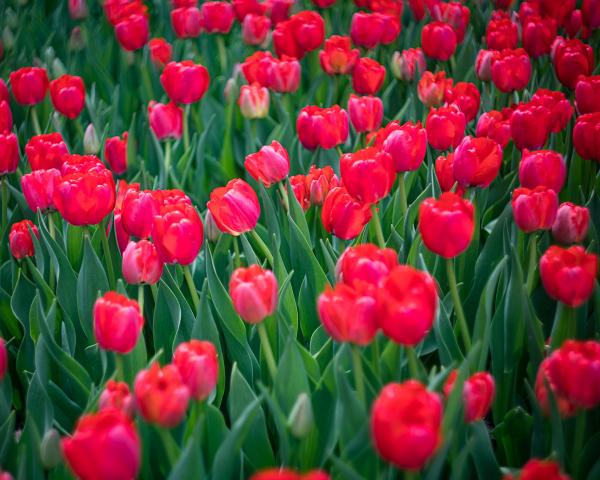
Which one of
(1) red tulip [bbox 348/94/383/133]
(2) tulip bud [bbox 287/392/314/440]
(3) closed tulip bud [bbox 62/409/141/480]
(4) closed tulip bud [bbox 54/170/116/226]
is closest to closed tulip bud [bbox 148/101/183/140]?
(1) red tulip [bbox 348/94/383/133]

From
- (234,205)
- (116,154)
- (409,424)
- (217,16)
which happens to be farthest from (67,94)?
(409,424)

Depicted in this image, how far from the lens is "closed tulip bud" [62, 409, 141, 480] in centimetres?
79

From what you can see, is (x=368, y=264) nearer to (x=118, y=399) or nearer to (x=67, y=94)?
(x=118, y=399)

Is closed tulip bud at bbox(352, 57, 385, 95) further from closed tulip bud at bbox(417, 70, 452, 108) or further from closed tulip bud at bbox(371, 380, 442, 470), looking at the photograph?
closed tulip bud at bbox(371, 380, 442, 470)

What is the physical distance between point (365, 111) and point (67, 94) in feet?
2.89

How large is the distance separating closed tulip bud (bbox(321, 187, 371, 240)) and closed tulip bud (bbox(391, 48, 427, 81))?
1.19 metres

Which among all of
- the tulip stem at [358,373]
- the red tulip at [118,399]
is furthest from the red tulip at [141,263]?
the tulip stem at [358,373]

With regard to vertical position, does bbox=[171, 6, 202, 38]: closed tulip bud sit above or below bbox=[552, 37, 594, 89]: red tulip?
below

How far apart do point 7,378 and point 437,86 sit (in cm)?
139

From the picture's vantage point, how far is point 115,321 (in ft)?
3.55

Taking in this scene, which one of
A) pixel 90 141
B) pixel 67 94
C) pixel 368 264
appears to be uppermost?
pixel 368 264

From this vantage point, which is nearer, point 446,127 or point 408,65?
point 446,127

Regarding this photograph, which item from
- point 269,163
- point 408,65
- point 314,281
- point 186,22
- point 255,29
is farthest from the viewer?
point 186,22

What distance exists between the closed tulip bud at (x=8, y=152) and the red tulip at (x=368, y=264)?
3.36ft
